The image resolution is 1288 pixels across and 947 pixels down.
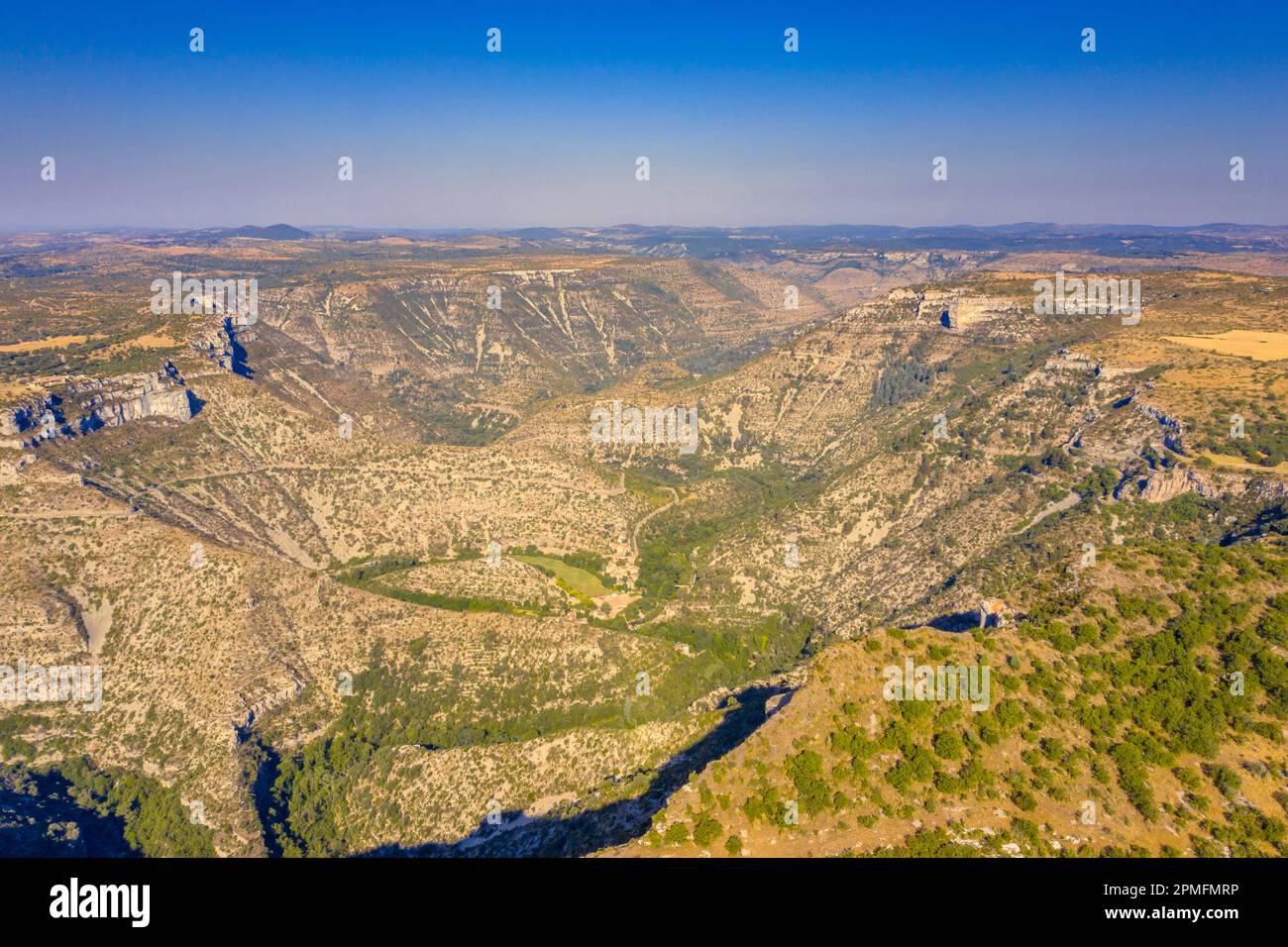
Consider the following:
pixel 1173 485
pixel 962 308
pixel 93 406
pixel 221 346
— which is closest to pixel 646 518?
pixel 1173 485

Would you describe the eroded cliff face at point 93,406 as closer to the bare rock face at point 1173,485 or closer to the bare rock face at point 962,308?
the bare rock face at point 1173,485

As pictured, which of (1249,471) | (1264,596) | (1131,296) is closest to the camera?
(1264,596)

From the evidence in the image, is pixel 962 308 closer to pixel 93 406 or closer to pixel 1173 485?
pixel 1173 485

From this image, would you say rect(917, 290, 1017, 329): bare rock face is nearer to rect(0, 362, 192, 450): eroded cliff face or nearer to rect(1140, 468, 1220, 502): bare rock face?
rect(1140, 468, 1220, 502): bare rock face

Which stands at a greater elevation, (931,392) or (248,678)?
(931,392)

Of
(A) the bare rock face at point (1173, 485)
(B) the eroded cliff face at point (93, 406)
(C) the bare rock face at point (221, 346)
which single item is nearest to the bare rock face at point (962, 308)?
(A) the bare rock face at point (1173, 485)
